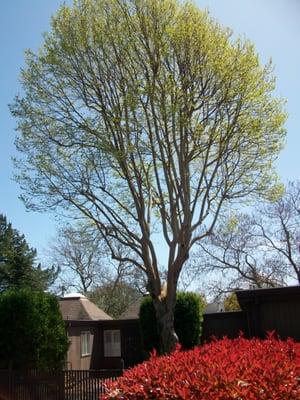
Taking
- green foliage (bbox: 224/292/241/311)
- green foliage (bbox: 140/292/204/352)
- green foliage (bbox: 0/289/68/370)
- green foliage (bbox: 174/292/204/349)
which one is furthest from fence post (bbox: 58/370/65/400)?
green foliage (bbox: 224/292/241/311)

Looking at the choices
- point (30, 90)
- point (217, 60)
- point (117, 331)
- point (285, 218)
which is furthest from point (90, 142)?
point (285, 218)

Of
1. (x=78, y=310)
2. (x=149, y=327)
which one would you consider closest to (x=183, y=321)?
(x=149, y=327)

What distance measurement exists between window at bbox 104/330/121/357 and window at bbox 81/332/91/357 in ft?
5.21

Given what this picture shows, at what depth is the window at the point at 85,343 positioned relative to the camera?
26.1 metres

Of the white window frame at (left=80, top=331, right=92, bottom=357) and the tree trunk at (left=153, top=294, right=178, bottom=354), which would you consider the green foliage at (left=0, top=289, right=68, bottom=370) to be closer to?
the tree trunk at (left=153, top=294, right=178, bottom=354)

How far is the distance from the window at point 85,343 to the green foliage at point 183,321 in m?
5.95

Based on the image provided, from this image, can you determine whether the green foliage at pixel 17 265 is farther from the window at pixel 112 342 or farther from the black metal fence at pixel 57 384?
the black metal fence at pixel 57 384

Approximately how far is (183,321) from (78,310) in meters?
10.8

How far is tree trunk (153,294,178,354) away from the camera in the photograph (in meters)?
15.4

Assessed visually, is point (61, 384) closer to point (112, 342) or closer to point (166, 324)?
point (166, 324)

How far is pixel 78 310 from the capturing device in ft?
97.0

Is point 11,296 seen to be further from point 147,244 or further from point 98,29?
point 98,29

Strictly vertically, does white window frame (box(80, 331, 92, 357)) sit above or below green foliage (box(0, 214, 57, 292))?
below

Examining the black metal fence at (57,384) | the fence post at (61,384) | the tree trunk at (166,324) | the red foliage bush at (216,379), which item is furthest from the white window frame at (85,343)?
the red foliage bush at (216,379)
